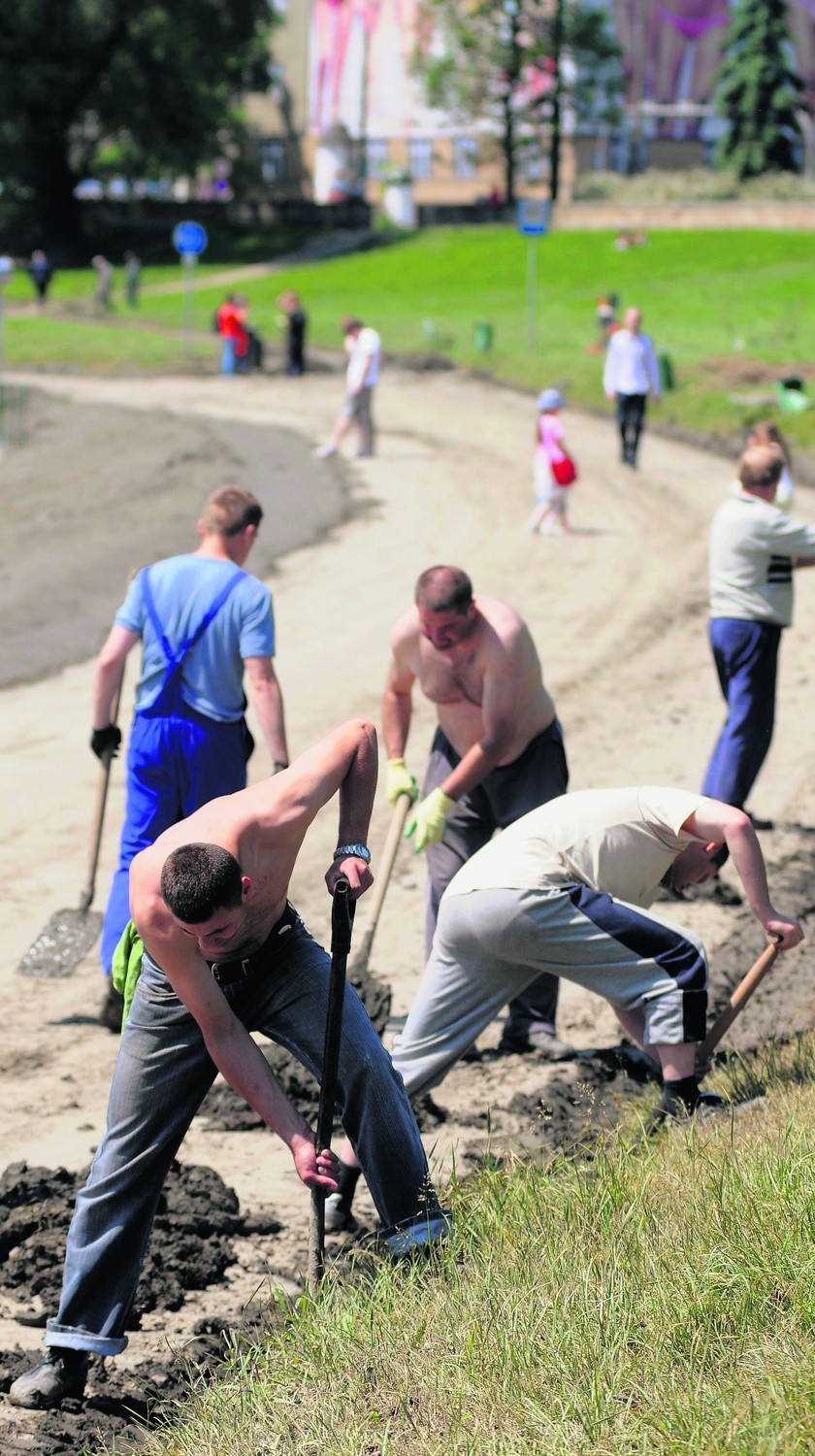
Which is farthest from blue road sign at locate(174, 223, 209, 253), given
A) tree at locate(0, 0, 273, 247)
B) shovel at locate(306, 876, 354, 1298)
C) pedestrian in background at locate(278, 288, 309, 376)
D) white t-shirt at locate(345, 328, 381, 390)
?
shovel at locate(306, 876, 354, 1298)

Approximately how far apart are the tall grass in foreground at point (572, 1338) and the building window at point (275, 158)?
281 ft

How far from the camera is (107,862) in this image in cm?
917

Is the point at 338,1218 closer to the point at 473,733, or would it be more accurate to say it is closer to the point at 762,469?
the point at 473,733

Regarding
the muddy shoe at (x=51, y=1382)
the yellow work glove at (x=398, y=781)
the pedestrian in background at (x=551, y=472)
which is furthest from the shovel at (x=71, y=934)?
the pedestrian in background at (x=551, y=472)

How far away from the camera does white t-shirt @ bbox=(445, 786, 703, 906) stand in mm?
5555

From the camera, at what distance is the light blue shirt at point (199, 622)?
6719 mm

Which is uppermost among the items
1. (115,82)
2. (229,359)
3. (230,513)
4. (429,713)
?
(115,82)

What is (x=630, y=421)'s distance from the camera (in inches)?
867

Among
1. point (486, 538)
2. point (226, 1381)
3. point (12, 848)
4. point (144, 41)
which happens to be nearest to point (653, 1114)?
point (226, 1381)

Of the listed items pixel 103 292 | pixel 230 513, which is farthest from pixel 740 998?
pixel 103 292

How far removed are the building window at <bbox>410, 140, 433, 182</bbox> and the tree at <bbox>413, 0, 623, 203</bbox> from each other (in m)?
9.39

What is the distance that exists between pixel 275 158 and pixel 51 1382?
87484mm

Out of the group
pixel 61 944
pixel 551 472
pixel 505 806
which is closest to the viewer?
pixel 505 806

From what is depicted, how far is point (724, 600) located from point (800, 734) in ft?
9.30
